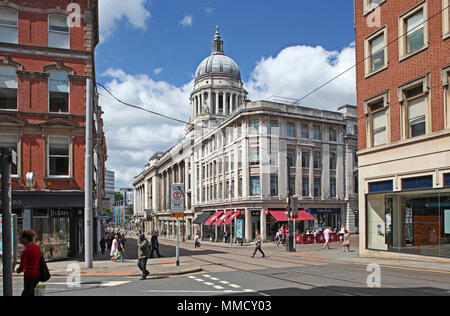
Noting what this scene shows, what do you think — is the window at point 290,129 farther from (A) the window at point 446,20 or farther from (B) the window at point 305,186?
(A) the window at point 446,20

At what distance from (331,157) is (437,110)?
35.4 metres

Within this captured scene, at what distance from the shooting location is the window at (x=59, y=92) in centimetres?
2566

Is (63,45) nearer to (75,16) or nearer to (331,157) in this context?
(75,16)

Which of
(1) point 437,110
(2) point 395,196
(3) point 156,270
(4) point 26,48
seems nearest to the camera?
(3) point 156,270

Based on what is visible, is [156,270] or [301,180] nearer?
[156,270]

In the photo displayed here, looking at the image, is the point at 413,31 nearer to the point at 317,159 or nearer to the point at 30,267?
the point at 30,267

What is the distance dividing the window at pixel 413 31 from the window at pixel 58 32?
18755 millimetres

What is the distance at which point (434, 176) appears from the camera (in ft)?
67.4

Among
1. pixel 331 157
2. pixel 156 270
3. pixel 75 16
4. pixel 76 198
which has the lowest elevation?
pixel 156 270

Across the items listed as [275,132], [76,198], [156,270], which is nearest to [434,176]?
[156,270]

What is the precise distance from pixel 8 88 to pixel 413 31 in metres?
22.0

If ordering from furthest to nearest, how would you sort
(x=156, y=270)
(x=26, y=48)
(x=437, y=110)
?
1. (x=26, y=48)
2. (x=437, y=110)
3. (x=156, y=270)

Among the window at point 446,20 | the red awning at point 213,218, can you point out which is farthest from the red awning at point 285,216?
the window at point 446,20
